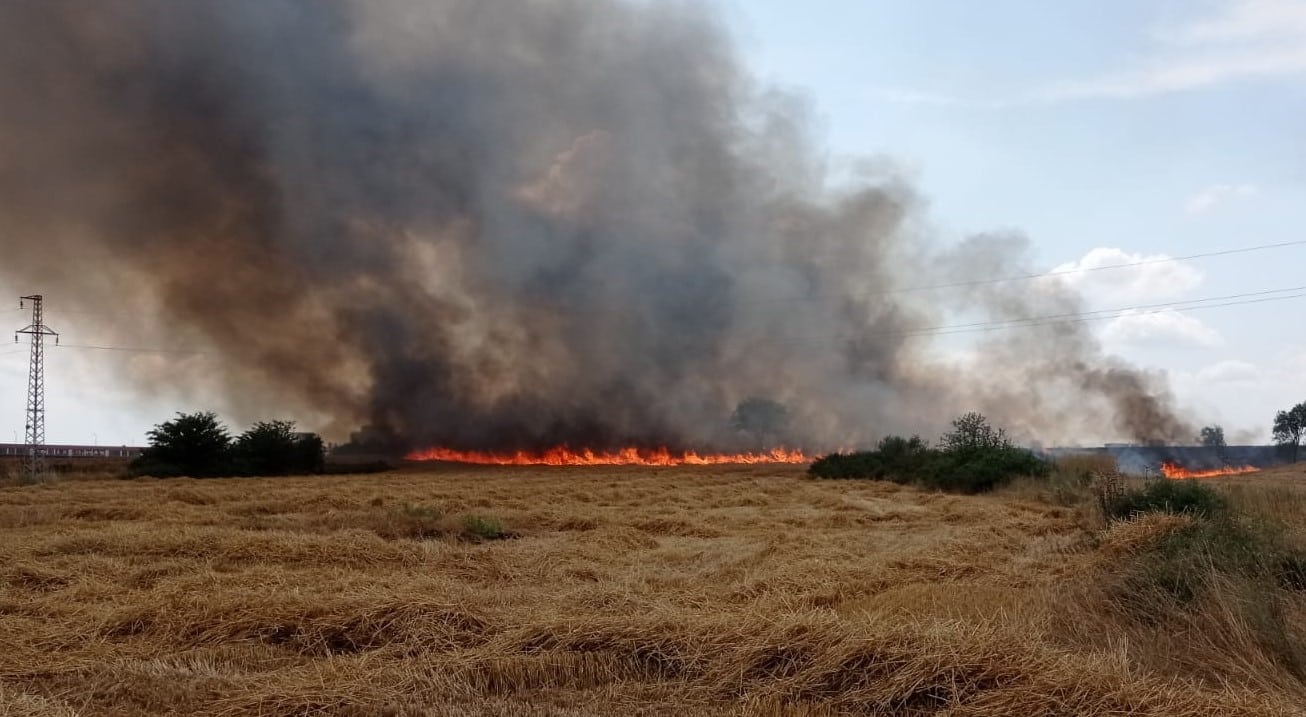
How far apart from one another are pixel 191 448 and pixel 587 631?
2089 inches

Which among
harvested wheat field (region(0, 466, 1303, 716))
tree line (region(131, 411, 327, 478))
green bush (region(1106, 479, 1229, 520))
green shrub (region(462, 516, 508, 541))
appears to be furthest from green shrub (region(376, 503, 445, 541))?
tree line (region(131, 411, 327, 478))

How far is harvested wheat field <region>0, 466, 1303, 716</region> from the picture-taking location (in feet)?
18.8

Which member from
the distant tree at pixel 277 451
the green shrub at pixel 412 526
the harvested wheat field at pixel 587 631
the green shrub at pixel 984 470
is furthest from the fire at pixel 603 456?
the harvested wheat field at pixel 587 631

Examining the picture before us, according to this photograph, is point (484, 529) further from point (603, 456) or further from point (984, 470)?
point (603, 456)

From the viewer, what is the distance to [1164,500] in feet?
48.5

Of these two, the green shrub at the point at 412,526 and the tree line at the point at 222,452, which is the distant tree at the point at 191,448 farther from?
the green shrub at the point at 412,526

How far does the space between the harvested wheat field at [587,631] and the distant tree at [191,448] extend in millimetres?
40777

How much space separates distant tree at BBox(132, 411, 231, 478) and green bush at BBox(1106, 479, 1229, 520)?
49223 mm

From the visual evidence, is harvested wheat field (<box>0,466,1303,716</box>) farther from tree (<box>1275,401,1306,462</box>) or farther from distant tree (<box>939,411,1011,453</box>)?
tree (<box>1275,401,1306,462</box>)

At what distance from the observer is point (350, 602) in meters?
8.18

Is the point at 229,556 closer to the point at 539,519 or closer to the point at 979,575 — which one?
the point at 539,519

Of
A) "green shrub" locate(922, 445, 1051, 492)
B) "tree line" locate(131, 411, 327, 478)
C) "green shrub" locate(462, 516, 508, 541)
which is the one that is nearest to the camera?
"green shrub" locate(462, 516, 508, 541)

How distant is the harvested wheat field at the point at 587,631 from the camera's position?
5.74 metres

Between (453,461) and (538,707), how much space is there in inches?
2656
